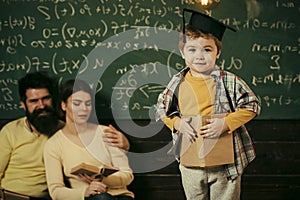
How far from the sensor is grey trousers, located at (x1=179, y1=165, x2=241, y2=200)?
251 centimetres

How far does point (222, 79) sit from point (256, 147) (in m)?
0.41

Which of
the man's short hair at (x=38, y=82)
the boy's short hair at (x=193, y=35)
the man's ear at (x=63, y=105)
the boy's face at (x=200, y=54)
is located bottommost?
the man's ear at (x=63, y=105)

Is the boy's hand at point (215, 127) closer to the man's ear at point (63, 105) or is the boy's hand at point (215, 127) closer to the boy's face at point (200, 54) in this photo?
the boy's face at point (200, 54)

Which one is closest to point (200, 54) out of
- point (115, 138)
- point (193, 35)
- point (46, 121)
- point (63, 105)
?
point (193, 35)

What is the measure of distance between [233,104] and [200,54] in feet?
0.95

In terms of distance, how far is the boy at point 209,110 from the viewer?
2.51m

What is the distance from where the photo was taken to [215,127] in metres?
2.51

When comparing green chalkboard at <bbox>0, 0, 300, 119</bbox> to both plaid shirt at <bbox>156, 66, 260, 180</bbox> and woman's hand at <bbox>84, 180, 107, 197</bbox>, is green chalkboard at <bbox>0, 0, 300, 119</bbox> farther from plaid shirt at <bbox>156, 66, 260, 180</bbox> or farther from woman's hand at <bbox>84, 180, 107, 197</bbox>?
woman's hand at <bbox>84, 180, 107, 197</bbox>

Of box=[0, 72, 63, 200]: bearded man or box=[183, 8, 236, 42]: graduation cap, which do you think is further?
box=[0, 72, 63, 200]: bearded man

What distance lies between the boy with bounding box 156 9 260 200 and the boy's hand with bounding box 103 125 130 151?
0.27 meters

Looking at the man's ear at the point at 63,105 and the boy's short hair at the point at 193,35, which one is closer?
the boy's short hair at the point at 193,35

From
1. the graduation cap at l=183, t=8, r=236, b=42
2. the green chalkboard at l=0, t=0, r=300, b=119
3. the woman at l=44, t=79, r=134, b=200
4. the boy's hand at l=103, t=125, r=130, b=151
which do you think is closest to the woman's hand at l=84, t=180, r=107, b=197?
the woman at l=44, t=79, r=134, b=200

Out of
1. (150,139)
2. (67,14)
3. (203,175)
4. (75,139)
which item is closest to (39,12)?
(67,14)

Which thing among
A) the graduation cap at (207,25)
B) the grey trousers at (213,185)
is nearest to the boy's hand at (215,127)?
the grey trousers at (213,185)
